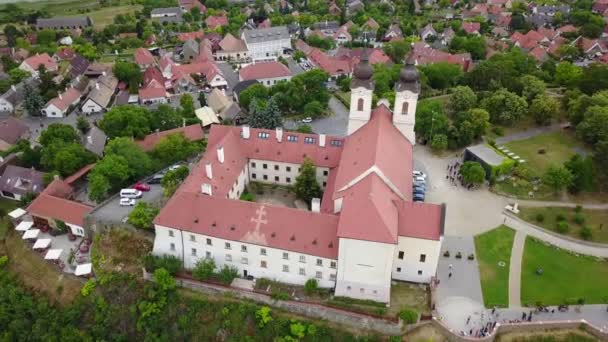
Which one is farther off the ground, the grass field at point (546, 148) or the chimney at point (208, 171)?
the chimney at point (208, 171)

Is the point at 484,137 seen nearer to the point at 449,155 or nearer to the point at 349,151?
the point at 449,155

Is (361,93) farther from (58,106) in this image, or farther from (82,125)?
(58,106)

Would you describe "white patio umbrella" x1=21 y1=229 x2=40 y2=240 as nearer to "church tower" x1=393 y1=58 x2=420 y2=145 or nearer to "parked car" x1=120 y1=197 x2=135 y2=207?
"parked car" x1=120 y1=197 x2=135 y2=207

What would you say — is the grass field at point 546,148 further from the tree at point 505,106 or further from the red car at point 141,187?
the red car at point 141,187

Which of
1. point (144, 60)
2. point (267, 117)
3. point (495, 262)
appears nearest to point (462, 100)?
point (267, 117)

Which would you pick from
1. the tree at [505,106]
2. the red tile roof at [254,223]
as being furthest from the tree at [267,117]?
the tree at [505,106]

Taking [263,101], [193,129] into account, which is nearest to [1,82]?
[193,129]
